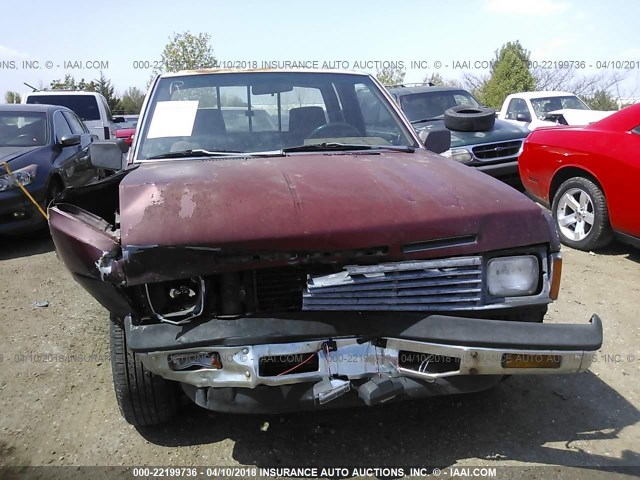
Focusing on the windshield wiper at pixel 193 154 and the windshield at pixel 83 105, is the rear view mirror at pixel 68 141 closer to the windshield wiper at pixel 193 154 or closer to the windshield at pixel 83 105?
the windshield wiper at pixel 193 154

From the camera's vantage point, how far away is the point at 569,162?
557 centimetres

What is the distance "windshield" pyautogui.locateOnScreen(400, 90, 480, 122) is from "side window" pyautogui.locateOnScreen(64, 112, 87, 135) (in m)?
5.24

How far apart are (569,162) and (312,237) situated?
14.6 ft

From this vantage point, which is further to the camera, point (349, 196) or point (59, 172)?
point (59, 172)

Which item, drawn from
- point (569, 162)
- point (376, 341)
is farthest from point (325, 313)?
point (569, 162)

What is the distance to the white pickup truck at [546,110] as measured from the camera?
32.1 feet

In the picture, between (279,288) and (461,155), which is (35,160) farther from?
(461,155)

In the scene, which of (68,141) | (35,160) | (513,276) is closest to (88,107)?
(68,141)

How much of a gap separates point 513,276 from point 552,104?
31.4ft

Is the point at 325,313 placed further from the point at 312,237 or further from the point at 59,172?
the point at 59,172

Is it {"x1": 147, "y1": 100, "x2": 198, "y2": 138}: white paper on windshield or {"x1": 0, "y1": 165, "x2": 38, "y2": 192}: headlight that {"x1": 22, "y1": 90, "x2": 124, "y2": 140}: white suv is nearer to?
{"x1": 0, "y1": 165, "x2": 38, "y2": 192}: headlight

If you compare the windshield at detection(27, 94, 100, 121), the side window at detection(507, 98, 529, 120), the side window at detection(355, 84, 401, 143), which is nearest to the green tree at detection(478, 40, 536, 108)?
the side window at detection(507, 98, 529, 120)

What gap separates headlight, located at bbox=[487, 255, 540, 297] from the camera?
2.34m

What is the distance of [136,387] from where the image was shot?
263cm
